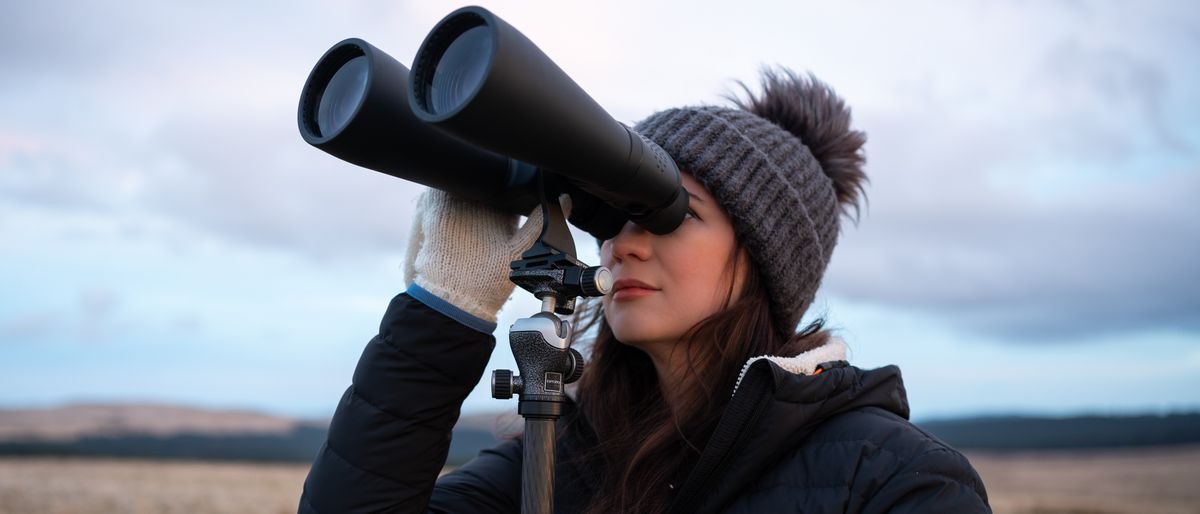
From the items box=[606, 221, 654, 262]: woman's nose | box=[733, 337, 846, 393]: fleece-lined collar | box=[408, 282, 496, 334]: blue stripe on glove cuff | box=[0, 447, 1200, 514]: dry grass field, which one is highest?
box=[606, 221, 654, 262]: woman's nose

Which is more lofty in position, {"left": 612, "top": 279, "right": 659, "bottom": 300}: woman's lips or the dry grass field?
{"left": 612, "top": 279, "right": 659, "bottom": 300}: woman's lips

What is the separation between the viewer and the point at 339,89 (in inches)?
56.4

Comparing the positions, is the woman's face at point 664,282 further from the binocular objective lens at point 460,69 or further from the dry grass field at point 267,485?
the dry grass field at point 267,485

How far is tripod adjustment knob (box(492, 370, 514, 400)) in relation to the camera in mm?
1302

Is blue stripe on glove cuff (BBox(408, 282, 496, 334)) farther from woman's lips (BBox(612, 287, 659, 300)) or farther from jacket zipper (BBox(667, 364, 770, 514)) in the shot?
jacket zipper (BBox(667, 364, 770, 514))

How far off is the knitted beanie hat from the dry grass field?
1158 centimetres

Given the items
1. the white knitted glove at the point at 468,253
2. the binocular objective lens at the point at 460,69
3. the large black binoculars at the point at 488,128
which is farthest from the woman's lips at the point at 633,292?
the binocular objective lens at the point at 460,69

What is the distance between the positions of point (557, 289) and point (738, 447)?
445mm

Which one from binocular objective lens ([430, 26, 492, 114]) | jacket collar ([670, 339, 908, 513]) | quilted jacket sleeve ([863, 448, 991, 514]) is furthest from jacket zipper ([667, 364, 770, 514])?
binocular objective lens ([430, 26, 492, 114])

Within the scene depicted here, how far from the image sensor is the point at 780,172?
1882 mm

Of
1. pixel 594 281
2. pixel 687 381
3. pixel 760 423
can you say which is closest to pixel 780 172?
pixel 687 381

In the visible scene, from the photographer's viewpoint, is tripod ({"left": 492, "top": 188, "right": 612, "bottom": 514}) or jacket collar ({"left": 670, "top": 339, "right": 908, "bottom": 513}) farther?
jacket collar ({"left": 670, "top": 339, "right": 908, "bottom": 513})

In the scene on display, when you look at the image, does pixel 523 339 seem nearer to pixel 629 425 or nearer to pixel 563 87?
pixel 563 87

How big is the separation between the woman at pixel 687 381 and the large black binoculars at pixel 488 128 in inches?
4.2
